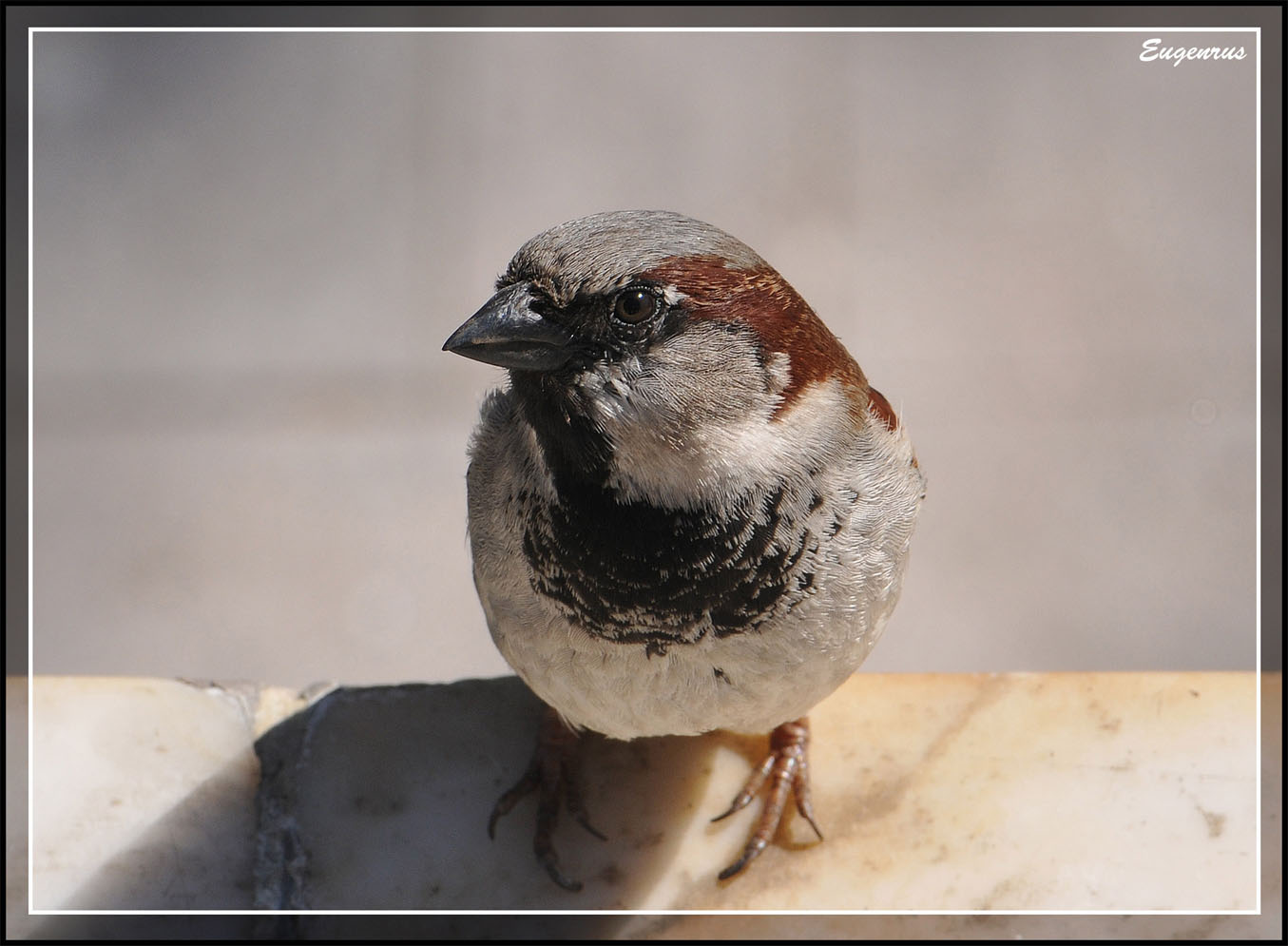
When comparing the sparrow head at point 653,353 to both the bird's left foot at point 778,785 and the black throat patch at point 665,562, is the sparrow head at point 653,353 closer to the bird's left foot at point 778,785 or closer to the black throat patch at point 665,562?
the black throat patch at point 665,562

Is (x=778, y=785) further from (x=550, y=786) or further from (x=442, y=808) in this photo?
(x=442, y=808)

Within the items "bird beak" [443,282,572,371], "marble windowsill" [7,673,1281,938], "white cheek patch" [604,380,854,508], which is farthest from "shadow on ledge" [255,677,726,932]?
"bird beak" [443,282,572,371]

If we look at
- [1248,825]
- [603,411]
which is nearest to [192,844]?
[603,411]

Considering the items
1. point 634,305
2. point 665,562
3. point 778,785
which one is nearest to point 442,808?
point 778,785

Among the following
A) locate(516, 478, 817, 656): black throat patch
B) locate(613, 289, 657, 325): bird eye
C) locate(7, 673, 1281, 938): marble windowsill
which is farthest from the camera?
locate(7, 673, 1281, 938): marble windowsill

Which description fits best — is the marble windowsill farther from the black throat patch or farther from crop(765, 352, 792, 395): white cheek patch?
crop(765, 352, 792, 395): white cheek patch

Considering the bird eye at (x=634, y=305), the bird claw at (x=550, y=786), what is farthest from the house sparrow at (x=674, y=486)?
the bird claw at (x=550, y=786)

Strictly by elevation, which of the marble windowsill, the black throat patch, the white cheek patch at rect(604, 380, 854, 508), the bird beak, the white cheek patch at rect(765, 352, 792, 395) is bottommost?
the marble windowsill
